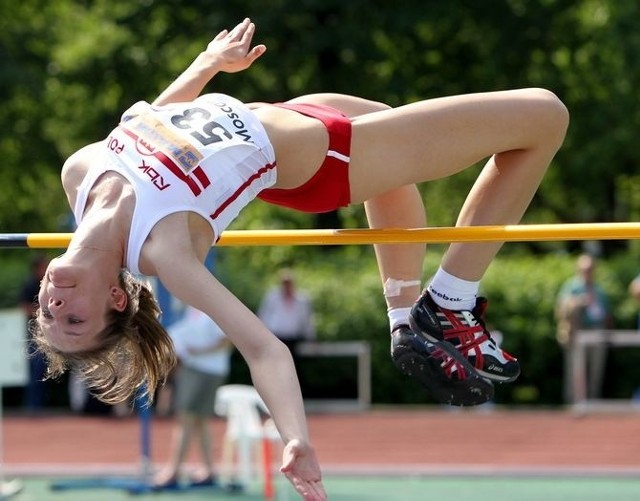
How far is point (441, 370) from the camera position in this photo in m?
4.92

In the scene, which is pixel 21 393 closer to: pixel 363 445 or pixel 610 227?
pixel 363 445

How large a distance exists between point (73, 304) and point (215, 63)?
1.05 metres

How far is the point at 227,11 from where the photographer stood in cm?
1856

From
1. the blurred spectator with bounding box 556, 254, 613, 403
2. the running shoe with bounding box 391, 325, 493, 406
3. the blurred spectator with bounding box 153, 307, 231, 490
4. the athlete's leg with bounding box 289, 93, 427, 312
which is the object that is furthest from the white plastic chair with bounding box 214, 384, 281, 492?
the running shoe with bounding box 391, 325, 493, 406

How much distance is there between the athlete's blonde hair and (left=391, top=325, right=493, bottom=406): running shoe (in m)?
0.85

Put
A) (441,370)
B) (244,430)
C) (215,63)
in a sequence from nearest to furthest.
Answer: (215,63)
(441,370)
(244,430)

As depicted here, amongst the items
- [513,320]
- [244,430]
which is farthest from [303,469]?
[513,320]

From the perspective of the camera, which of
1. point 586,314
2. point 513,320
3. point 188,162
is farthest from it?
point 513,320

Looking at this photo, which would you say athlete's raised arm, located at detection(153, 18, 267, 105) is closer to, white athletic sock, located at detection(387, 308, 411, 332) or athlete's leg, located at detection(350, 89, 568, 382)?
athlete's leg, located at detection(350, 89, 568, 382)

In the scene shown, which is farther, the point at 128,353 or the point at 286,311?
the point at 286,311

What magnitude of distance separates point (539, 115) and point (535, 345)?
11.1 metres

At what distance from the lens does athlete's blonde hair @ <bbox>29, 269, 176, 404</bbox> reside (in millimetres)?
4398

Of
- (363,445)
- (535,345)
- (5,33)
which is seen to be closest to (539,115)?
(363,445)

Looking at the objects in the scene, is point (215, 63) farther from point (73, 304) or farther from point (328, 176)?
point (73, 304)
